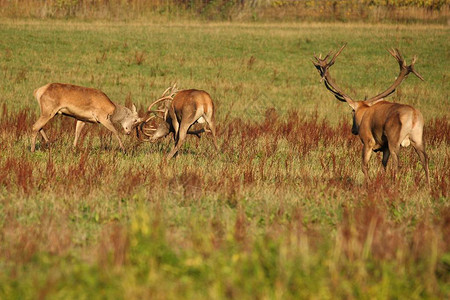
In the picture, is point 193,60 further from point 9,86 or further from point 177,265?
point 177,265

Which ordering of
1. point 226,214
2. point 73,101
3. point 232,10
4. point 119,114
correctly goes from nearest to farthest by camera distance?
point 226,214
point 73,101
point 119,114
point 232,10

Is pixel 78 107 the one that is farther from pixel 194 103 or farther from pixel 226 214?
pixel 226 214

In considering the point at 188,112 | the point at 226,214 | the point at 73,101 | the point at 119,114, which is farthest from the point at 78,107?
the point at 226,214

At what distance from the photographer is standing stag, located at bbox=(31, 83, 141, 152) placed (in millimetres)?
11703

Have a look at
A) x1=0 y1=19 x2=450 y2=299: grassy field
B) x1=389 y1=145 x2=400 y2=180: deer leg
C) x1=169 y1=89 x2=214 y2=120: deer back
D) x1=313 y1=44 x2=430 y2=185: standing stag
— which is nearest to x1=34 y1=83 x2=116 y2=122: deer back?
x1=0 y1=19 x2=450 y2=299: grassy field

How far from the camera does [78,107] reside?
11.9 m

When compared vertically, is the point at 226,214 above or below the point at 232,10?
below

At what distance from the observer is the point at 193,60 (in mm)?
25359

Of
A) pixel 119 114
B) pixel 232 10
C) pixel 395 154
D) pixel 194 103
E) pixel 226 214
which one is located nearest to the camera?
pixel 226 214

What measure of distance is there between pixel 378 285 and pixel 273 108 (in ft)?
41.5

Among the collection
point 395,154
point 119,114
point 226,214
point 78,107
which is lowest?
point 226,214

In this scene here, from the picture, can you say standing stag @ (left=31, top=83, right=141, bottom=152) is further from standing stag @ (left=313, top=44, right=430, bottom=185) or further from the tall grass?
the tall grass

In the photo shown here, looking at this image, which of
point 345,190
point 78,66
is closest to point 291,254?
point 345,190

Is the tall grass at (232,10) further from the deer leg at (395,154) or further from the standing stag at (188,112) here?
the deer leg at (395,154)
